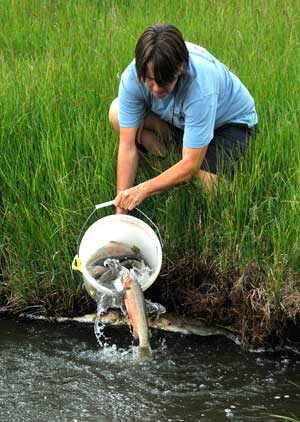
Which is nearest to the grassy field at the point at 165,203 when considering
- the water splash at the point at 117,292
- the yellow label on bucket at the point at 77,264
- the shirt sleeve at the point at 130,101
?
the water splash at the point at 117,292

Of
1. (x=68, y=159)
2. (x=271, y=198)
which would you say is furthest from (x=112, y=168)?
(x=271, y=198)

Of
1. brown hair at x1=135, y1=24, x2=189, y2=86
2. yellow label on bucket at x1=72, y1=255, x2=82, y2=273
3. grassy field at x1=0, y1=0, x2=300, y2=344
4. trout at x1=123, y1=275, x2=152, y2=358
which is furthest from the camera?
grassy field at x1=0, y1=0, x2=300, y2=344

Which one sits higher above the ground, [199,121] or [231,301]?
[199,121]

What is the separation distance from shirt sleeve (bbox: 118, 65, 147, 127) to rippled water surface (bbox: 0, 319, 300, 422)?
0.99 m

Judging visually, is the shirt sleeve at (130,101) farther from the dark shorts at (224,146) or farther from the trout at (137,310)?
the trout at (137,310)

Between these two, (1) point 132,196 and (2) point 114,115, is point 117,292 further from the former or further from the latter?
(2) point 114,115

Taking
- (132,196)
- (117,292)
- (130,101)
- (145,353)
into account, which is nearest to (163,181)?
(132,196)

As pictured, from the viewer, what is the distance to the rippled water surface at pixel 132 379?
3334mm

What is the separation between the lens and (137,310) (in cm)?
335

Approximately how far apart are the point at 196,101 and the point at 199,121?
0.09m

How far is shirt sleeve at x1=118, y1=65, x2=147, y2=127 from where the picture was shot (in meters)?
3.81

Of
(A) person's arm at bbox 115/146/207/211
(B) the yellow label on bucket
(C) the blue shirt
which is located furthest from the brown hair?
(B) the yellow label on bucket

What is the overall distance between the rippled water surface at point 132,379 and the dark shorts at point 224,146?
0.80 meters

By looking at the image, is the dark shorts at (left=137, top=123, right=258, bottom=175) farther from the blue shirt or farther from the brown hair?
the brown hair
